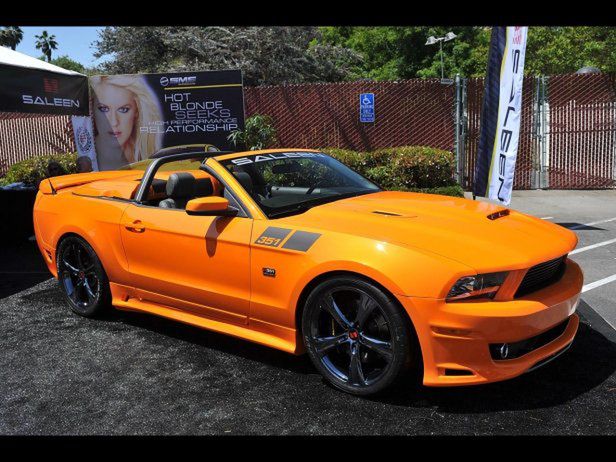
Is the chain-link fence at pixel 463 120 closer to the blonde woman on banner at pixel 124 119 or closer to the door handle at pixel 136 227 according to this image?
the blonde woman on banner at pixel 124 119

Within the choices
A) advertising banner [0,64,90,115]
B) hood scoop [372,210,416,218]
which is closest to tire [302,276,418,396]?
hood scoop [372,210,416,218]

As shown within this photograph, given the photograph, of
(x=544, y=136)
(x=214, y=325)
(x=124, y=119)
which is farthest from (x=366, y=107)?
(x=214, y=325)

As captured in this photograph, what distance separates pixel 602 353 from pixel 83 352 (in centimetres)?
363

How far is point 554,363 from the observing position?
3752 millimetres

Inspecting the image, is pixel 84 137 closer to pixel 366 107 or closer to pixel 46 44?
pixel 366 107

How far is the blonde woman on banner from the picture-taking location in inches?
520

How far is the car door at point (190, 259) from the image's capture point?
12.4 feet

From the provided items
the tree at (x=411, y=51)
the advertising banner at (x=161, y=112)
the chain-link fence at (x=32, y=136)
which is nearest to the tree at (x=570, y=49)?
the tree at (x=411, y=51)

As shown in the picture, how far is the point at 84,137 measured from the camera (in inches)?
544

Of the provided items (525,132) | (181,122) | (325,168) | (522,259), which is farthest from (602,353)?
(181,122)

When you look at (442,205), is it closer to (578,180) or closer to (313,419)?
(313,419)

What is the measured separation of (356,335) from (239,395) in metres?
0.80

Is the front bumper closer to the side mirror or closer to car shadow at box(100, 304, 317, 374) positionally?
car shadow at box(100, 304, 317, 374)

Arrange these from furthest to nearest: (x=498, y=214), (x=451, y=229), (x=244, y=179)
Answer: (x=244, y=179)
(x=498, y=214)
(x=451, y=229)
